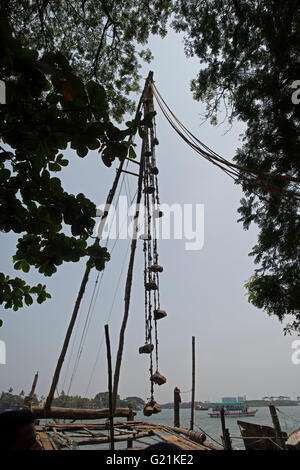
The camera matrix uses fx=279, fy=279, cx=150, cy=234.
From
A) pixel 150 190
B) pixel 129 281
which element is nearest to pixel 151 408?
pixel 129 281

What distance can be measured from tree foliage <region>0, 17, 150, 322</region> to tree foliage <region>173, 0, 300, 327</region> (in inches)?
221

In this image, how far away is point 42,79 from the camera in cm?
160

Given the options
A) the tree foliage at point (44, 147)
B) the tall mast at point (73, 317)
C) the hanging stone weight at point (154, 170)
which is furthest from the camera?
the hanging stone weight at point (154, 170)

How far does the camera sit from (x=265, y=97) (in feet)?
23.2

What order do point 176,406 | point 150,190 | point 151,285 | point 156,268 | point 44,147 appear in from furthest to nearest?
point 176,406 < point 150,190 < point 156,268 < point 151,285 < point 44,147

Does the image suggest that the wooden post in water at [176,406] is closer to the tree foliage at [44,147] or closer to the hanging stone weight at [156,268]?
the hanging stone weight at [156,268]

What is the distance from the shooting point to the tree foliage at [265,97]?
21.2 ft

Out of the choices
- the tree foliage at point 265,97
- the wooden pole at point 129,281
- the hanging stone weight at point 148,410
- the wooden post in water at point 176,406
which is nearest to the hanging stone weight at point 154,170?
the wooden pole at point 129,281

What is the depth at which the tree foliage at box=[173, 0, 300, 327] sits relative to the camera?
6457 millimetres

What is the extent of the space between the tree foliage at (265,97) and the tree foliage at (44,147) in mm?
5623

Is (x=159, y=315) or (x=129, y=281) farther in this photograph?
(x=129, y=281)

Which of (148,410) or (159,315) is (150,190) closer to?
(159,315)

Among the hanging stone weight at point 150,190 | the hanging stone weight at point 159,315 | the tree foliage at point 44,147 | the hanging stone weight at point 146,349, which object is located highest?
the hanging stone weight at point 150,190

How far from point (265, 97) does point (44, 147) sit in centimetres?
708
